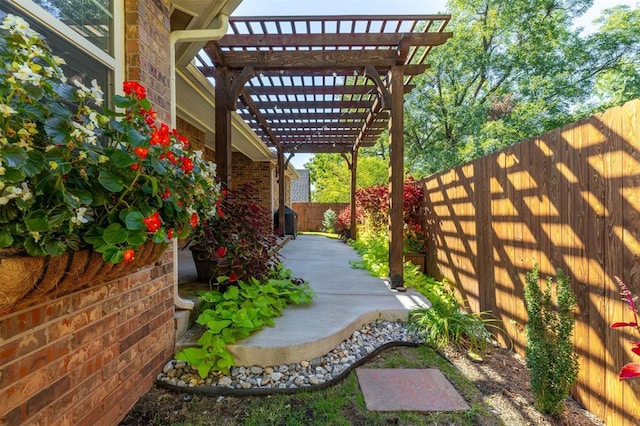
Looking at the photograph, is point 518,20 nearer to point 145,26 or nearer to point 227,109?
point 227,109

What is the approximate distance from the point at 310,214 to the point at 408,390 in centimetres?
1518

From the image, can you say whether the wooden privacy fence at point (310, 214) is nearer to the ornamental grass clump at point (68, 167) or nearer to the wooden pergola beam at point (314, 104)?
the wooden pergola beam at point (314, 104)

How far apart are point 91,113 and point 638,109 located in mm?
2507

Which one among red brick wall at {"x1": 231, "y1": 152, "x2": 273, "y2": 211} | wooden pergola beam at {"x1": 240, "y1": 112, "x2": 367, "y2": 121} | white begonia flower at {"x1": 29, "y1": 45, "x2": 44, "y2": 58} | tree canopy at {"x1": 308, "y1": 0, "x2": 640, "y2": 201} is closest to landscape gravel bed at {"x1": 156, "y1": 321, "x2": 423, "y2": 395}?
white begonia flower at {"x1": 29, "y1": 45, "x2": 44, "y2": 58}

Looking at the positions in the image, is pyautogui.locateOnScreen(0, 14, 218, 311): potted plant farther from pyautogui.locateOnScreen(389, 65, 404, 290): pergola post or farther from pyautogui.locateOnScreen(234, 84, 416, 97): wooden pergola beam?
pyautogui.locateOnScreen(234, 84, 416, 97): wooden pergola beam

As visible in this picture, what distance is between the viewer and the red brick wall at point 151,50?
2.02m

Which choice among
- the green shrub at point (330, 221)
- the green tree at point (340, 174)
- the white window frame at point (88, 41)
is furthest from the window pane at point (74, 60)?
the green tree at point (340, 174)

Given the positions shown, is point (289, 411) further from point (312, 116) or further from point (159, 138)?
point (312, 116)

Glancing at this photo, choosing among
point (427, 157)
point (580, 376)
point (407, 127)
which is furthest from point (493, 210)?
point (407, 127)

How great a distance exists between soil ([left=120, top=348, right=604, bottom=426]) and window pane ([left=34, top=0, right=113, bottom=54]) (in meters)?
2.14

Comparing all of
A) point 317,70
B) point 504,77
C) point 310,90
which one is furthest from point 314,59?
point 504,77

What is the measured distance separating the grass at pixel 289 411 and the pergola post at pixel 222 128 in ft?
8.29

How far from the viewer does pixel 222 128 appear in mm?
4016

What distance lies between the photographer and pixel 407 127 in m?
15.1
